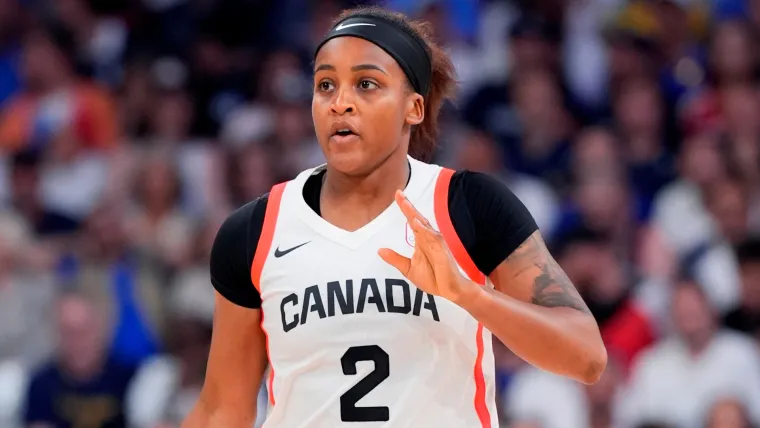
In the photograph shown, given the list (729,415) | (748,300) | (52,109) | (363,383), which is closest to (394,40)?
(363,383)

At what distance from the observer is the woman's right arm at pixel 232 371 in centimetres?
361

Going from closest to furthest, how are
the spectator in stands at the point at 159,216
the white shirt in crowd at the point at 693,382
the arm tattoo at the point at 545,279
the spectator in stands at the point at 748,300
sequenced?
the arm tattoo at the point at 545,279, the white shirt in crowd at the point at 693,382, the spectator in stands at the point at 748,300, the spectator in stands at the point at 159,216

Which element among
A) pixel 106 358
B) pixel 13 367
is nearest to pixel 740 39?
pixel 106 358

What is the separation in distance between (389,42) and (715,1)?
270 inches

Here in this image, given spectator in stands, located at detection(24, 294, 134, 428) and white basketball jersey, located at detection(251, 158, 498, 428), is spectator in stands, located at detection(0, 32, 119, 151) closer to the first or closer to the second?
spectator in stands, located at detection(24, 294, 134, 428)

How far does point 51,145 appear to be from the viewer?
9336 millimetres

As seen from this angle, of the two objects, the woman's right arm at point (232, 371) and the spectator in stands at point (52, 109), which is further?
the spectator in stands at point (52, 109)

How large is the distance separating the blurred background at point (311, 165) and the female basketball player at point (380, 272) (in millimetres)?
3673

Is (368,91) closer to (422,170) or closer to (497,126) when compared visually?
(422,170)

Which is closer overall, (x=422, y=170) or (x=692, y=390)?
(x=422, y=170)

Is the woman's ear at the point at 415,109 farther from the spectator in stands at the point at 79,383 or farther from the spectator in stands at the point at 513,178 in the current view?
the spectator in stands at the point at 513,178

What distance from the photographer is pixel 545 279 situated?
10.9ft

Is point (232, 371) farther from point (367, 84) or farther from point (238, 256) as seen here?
point (367, 84)

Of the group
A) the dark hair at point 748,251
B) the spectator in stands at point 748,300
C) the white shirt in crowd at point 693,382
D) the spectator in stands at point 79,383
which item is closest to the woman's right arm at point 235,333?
the white shirt in crowd at point 693,382
